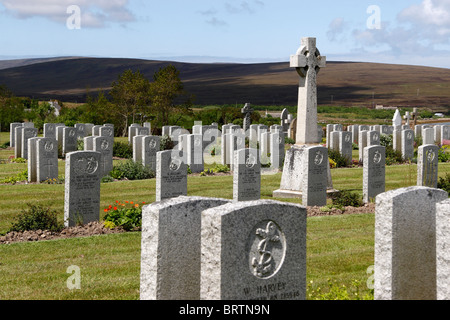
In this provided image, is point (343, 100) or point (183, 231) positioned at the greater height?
point (343, 100)

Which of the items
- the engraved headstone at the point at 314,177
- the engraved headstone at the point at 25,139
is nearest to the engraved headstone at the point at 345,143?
the engraved headstone at the point at 314,177

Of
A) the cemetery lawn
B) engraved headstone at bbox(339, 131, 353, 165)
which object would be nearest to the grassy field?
the cemetery lawn

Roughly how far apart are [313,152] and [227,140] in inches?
384

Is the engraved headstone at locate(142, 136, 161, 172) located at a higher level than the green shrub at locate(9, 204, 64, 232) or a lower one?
higher

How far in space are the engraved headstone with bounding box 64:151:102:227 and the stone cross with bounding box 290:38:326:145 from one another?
5.87 m

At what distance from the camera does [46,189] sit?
16969 millimetres

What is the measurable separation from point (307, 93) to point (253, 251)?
10873mm

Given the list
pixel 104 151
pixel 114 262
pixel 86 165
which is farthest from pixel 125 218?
pixel 104 151

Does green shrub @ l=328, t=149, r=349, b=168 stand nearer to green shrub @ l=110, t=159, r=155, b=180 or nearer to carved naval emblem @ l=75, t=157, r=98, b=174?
green shrub @ l=110, t=159, r=155, b=180

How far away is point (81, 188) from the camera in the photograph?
40.2 feet

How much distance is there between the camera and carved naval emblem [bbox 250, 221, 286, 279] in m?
5.73

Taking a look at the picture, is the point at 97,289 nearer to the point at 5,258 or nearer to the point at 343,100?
the point at 5,258

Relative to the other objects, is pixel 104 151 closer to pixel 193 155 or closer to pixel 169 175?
pixel 193 155
